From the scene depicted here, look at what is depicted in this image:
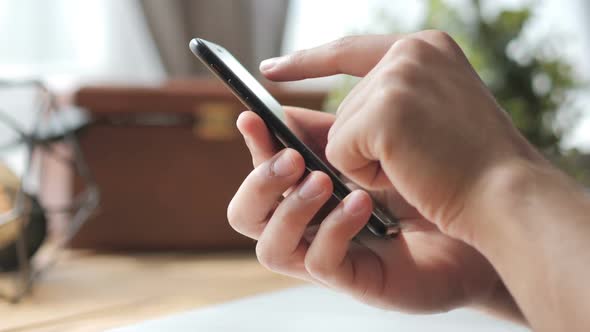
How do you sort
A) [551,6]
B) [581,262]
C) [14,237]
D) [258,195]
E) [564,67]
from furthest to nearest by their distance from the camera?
[551,6], [564,67], [14,237], [258,195], [581,262]

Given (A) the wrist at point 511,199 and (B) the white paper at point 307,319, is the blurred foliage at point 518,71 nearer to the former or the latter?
(B) the white paper at point 307,319

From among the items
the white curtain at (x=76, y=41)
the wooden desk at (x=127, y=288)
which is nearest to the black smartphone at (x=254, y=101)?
the wooden desk at (x=127, y=288)

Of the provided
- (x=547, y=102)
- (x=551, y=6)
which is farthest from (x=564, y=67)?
(x=551, y=6)

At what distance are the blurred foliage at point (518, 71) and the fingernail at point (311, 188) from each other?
55 cm

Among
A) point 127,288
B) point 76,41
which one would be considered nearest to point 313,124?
point 127,288

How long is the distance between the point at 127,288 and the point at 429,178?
1.65ft

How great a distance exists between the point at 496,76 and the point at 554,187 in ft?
2.37

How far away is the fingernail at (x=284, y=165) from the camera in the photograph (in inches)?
17.7

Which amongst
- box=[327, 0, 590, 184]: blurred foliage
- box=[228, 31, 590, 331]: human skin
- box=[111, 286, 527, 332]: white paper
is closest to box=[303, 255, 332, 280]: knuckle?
box=[228, 31, 590, 331]: human skin

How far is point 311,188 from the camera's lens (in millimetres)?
449

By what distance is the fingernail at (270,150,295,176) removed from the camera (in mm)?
451

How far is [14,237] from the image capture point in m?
0.74

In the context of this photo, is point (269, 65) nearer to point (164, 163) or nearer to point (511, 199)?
point (511, 199)

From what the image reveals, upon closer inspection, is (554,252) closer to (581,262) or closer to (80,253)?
(581,262)
